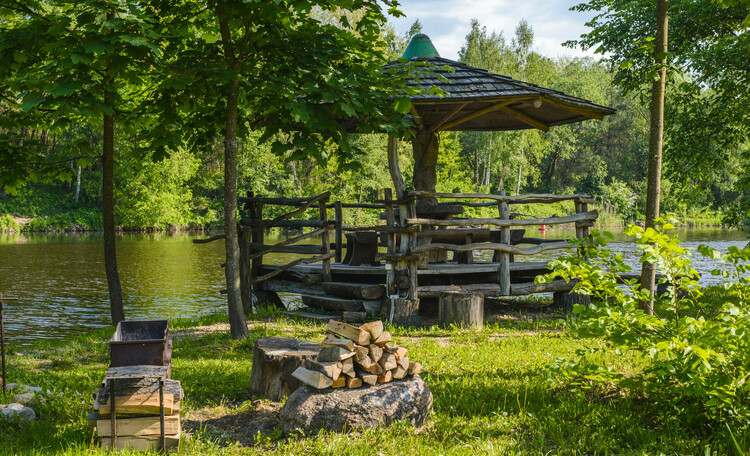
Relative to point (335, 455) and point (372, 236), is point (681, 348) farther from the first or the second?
point (372, 236)

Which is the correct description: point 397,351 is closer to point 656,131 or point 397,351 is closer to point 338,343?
point 338,343

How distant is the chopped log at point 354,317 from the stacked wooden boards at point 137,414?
18.9ft

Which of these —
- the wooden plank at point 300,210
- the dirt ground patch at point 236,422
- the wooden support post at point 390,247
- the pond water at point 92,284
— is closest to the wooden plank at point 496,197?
the wooden support post at point 390,247

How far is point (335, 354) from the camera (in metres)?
4.79

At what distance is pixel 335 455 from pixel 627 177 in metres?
62.2

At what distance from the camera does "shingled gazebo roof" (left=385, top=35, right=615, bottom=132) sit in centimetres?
993

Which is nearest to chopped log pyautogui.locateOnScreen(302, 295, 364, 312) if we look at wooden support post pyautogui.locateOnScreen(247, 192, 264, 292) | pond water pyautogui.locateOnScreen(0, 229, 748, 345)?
wooden support post pyautogui.locateOnScreen(247, 192, 264, 292)

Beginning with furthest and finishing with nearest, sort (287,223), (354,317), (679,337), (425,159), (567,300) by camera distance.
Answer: (425,159) < (287,223) < (567,300) < (354,317) < (679,337)

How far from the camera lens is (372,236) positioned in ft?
36.8

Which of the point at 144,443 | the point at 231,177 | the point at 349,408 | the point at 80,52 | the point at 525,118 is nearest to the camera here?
the point at 144,443

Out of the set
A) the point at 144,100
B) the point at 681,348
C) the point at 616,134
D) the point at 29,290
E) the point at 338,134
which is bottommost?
the point at 29,290

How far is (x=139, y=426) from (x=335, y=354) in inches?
60.8

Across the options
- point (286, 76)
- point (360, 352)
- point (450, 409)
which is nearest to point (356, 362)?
point (360, 352)

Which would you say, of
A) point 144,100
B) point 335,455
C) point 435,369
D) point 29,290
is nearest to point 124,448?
point 335,455
